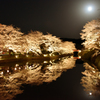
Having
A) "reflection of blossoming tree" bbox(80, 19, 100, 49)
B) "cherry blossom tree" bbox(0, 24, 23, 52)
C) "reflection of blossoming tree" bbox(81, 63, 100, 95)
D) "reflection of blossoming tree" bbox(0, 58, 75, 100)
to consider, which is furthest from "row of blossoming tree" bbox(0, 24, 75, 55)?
"reflection of blossoming tree" bbox(81, 63, 100, 95)

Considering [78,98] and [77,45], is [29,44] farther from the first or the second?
[77,45]

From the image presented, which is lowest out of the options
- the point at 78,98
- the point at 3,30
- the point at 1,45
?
the point at 78,98

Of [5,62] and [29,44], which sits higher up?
[29,44]

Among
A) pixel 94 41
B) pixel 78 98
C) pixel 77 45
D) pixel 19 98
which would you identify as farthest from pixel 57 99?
pixel 77 45

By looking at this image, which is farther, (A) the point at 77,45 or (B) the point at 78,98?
(A) the point at 77,45

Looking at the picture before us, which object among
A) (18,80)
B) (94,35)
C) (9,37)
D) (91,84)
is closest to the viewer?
(91,84)

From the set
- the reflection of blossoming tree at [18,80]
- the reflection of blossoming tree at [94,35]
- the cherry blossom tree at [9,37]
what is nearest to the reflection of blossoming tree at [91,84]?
the reflection of blossoming tree at [18,80]

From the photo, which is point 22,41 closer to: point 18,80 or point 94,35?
point 94,35

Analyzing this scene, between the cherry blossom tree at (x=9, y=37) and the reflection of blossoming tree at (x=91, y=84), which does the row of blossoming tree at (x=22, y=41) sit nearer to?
the cherry blossom tree at (x=9, y=37)

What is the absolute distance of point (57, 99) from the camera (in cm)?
391

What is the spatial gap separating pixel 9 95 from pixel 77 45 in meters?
59.3

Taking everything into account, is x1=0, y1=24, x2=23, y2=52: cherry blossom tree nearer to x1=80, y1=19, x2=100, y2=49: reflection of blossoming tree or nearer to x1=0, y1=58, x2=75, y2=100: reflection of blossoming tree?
x1=0, y1=58, x2=75, y2=100: reflection of blossoming tree

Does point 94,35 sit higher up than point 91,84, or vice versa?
point 94,35

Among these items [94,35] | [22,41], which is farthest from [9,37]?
[94,35]
